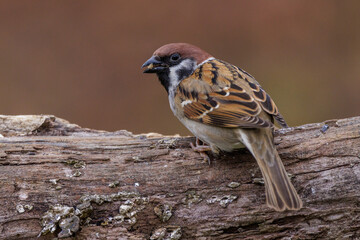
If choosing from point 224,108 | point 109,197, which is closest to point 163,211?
point 109,197

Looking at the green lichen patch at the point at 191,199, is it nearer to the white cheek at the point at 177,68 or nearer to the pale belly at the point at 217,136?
the pale belly at the point at 217,136

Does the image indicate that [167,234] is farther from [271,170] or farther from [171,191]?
[271,170]

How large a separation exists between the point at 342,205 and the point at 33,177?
5.14 ft

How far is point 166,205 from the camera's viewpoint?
7.54 feet

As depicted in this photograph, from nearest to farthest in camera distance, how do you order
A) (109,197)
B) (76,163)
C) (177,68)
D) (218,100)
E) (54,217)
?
(54,217) → (109,197) → (76,163) → (218,100) → (177,68)

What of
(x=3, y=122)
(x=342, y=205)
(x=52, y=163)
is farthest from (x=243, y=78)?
(x=3, y=122)

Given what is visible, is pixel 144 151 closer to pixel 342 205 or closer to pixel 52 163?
pixel 52 163

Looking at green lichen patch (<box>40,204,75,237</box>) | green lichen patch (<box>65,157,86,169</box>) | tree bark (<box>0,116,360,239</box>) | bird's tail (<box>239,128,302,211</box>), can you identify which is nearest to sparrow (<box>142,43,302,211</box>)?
bird's tail (<box>239,128,302,211</box>)

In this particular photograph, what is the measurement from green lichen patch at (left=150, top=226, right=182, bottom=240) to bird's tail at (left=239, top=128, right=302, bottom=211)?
0.46 meters

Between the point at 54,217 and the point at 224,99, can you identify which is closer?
the point at 54,217

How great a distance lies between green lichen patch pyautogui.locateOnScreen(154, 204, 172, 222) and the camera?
2268 millimetres

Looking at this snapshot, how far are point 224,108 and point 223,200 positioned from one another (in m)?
0.51

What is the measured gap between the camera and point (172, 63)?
9.66 ft

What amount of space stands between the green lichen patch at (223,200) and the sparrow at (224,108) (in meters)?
0.20
